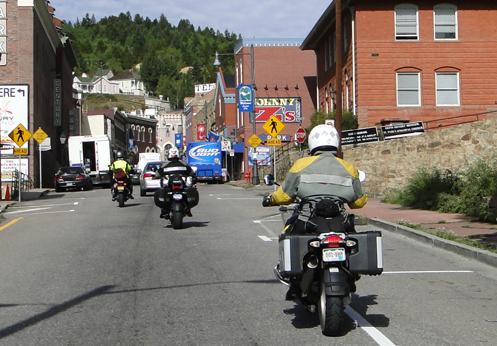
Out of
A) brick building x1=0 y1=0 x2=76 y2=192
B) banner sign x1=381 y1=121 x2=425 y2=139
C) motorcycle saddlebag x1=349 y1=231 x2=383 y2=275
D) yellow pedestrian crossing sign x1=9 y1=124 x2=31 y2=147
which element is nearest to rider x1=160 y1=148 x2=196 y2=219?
motorcycle saddlebag x1=349 y1=231 x2=383 y2=275

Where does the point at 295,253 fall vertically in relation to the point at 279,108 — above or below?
below

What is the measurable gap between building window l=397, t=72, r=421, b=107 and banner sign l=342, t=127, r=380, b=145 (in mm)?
6764

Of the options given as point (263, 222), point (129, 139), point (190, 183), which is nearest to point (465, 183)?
point (263, 222)

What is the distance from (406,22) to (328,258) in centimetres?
3189

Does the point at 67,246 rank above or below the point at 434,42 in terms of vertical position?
below

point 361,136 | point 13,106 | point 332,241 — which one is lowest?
point 332,241

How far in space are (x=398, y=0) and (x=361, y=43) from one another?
9.24 ft

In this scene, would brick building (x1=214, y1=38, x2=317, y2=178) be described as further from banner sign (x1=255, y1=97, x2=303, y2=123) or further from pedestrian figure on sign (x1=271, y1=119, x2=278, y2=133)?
pedestrian figure on sign (x1=271, y1=119, x2=278, y2=133)

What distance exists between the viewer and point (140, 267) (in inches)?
397

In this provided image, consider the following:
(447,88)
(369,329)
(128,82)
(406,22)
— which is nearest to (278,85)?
(406,22)

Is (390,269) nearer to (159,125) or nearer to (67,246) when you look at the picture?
(67,246)

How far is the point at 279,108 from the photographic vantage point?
193 feet

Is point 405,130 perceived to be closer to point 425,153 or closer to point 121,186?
point 425,153

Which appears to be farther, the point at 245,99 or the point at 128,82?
the point at 128,82
